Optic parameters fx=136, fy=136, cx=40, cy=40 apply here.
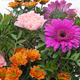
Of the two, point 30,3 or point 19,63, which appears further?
point 30,3

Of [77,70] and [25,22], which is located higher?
[25,22]

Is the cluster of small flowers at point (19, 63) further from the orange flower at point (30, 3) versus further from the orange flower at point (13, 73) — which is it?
the orange flower at point (30, 3)

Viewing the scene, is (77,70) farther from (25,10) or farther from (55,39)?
(25,10)

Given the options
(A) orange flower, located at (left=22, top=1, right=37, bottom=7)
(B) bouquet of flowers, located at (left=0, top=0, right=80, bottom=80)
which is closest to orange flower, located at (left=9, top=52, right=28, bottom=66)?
(B) bouquet of flowers, located at (left=0, top=0, right=80, bottom=80)

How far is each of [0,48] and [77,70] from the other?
0.64 feet

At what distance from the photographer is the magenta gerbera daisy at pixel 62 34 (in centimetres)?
27

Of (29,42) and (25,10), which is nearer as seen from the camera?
(29,42)

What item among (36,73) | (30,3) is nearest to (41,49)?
(36,73)

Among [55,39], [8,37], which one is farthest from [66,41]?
[8,37]

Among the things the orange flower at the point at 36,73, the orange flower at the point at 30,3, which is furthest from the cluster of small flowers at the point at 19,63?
the orange flower at the point at 30,3

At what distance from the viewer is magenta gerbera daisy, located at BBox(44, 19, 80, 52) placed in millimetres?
268

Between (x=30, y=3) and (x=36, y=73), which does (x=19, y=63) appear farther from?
(x=30, y=3)

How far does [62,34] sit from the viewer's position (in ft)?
1.00

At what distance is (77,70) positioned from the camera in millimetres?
345
